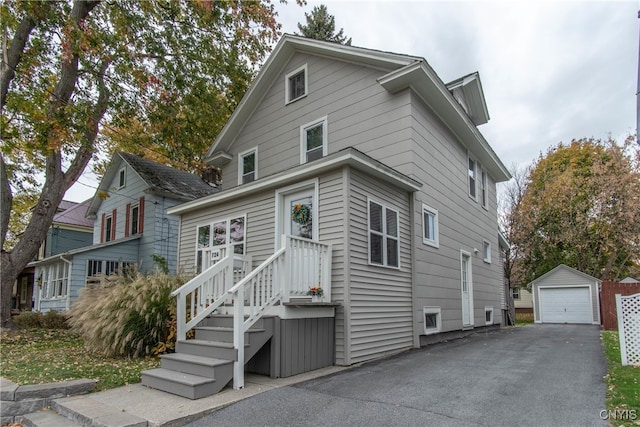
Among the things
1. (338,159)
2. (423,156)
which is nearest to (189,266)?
(338,159)

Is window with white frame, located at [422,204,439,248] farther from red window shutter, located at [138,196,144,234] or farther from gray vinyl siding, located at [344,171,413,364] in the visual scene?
red window shutter, located at [138,196,144,234]

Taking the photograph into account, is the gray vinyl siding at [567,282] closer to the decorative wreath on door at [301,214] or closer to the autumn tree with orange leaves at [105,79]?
the autumn tree with orange leaves at [105,79]

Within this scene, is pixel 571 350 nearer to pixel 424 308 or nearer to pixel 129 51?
pixel 424 308

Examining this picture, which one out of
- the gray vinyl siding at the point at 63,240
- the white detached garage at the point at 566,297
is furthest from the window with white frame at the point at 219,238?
the white detached garage at the point at 566,297

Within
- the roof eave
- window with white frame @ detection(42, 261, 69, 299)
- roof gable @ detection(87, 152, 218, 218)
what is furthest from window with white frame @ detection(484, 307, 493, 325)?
window with white frame @ detection(42, 261, 69, 299)

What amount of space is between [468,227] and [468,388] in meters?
7.61

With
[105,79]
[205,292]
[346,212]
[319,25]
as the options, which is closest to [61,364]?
[205,292]

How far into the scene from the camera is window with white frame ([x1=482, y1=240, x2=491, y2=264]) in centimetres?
1293

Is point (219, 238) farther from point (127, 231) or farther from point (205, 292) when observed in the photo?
point (127, 231)

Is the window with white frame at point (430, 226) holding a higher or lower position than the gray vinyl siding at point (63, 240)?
lower

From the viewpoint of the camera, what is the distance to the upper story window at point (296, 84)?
10617 mm

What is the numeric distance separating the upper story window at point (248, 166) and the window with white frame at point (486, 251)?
24.7 ft

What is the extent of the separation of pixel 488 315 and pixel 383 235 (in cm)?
721

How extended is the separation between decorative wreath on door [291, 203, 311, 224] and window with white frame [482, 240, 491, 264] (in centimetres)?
767
